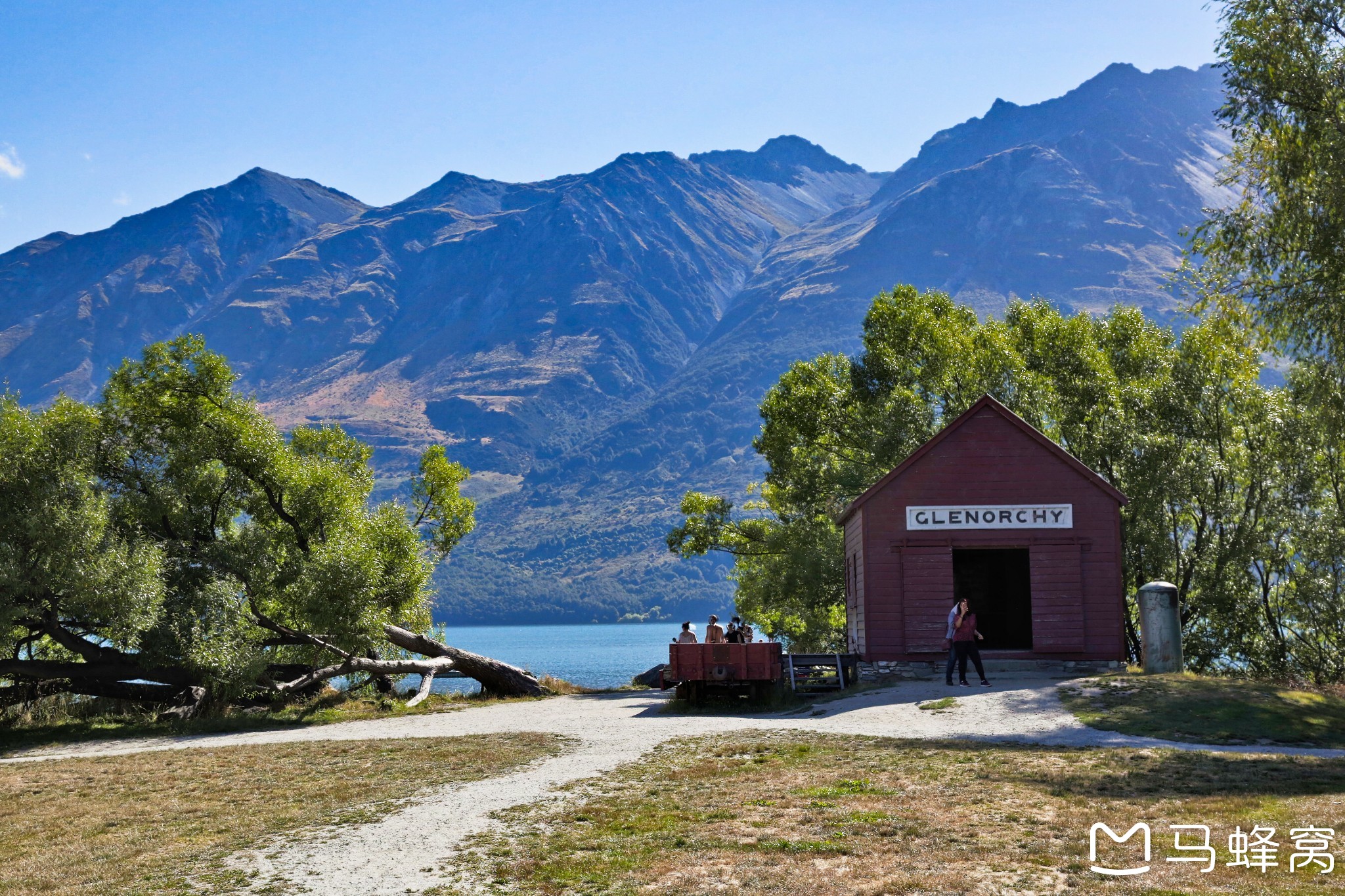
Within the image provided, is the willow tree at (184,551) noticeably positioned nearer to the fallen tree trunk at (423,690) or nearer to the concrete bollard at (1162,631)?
the fallen tree trunk at (423,690)

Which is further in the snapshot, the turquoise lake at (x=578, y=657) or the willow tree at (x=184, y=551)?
the turquoise lake at (x=578, y=657)

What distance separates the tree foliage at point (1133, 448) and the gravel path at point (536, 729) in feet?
45.3

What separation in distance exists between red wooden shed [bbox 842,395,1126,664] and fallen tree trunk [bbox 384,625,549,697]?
35.3 feet

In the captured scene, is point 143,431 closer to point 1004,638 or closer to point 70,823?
point 70,823

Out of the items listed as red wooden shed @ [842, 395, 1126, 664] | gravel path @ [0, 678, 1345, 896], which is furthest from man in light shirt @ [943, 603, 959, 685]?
red wooden shed @ [842, 395, 1126, 664]

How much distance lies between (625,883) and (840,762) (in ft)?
22.0

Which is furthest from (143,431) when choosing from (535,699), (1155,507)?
(1155,507)

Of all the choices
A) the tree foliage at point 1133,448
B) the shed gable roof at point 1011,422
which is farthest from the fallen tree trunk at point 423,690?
the tree foliage at point 1133,448

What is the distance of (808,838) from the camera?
1066 cm

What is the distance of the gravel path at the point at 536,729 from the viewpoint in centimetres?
1032

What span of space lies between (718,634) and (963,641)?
6131 millimetres

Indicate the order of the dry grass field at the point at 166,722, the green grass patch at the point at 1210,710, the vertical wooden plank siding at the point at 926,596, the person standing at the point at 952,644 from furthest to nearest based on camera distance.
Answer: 1. the vertical wooden plank siding at the point at 926,596
2. the person standing at the point at 952,644
3. the dry grass field at the point at 166,722
4. the green grass patch at the point at 1210,710

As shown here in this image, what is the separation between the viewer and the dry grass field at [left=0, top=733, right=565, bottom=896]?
10320 mm
